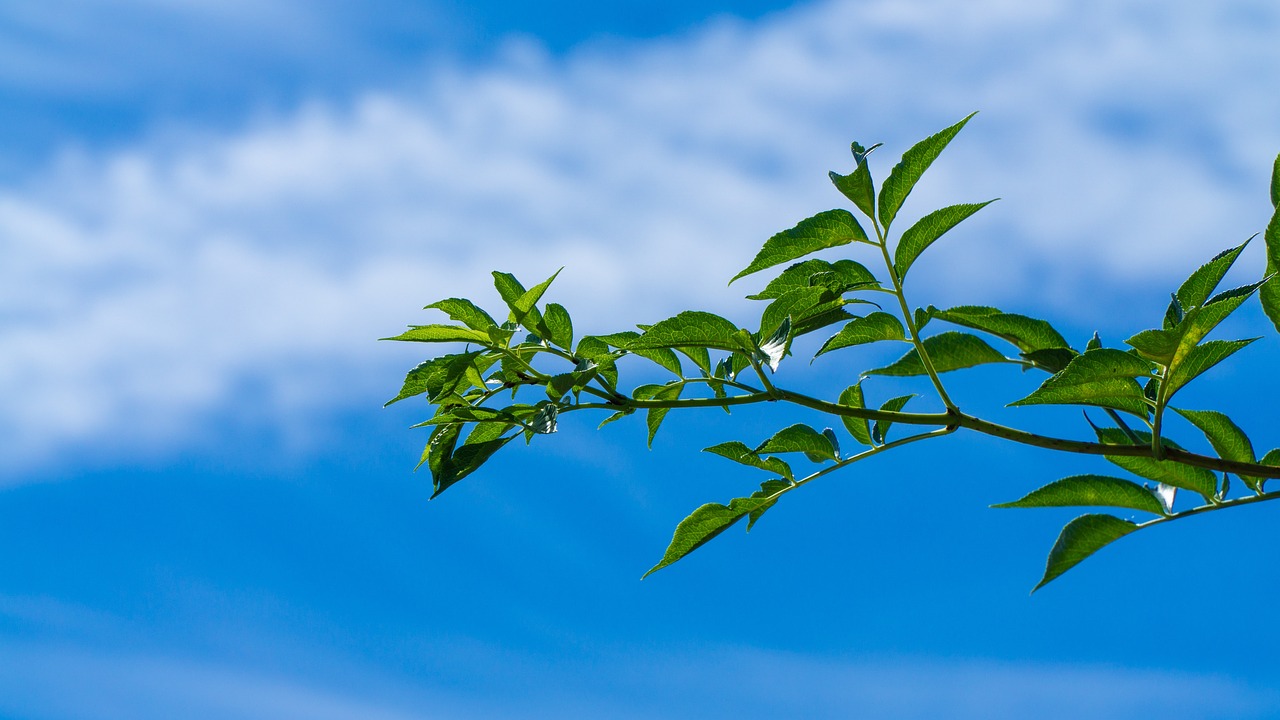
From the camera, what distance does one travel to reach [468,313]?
2.19 m

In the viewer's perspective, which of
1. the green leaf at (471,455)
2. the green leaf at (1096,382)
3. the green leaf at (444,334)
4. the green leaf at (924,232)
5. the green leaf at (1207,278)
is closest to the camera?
the green leaf at (1096,382)

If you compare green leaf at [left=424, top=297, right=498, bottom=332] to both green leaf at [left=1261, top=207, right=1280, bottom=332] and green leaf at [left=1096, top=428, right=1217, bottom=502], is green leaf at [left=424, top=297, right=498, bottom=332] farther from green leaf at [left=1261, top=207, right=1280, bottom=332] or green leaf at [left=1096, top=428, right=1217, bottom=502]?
green leaf at [left=1261, top=207, right=1280, bottom=332]

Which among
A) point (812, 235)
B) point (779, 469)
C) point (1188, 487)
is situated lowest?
point (1188, 487)

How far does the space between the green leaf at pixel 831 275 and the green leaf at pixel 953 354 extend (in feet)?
0.53

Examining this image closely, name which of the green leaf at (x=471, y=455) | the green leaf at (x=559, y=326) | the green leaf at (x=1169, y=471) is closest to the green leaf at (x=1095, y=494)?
the green leaf at (x=1169, y=471)

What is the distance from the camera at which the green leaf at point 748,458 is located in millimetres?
2363

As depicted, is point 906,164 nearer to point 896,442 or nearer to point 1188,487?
point 896,442

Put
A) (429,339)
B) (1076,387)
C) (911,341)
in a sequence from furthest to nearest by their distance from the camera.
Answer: (429,339) < (911,341) < (1076,387)

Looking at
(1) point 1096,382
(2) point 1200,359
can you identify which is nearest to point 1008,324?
(1) point 1096,382

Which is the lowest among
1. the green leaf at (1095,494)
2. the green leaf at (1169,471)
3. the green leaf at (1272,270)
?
the green leaf at (1095,494)

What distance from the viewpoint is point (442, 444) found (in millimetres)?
2217

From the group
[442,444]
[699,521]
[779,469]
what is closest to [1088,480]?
[779,469]

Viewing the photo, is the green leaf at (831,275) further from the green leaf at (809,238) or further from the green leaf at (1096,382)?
the green leaf at (1096,382)

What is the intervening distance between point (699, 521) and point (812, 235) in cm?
73
